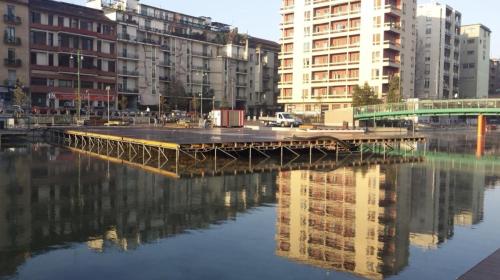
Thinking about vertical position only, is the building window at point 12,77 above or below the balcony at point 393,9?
below

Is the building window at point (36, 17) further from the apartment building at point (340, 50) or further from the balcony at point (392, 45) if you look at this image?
the balcony at point (392, 45)

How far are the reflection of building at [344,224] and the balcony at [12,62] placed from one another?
7431 centimetres

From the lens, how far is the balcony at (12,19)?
8799 cm

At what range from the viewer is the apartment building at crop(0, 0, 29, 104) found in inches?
3462

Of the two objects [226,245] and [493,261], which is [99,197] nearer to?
[226,245]

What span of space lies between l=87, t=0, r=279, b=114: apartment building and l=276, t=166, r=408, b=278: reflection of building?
281ft

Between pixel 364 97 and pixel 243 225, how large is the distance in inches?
3198

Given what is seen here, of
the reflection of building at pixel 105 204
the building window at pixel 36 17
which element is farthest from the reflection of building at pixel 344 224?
the building window at pixel 36 17

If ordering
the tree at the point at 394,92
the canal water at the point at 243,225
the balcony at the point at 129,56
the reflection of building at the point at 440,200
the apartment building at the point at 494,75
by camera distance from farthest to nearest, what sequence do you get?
1. the apartment building at the point at 494,75
2. the balcony at the point at 129,56
3. the tree at the point at 394,92
4. the reflection of building at the point at 440,200
5. the canal water at the point at 243,225

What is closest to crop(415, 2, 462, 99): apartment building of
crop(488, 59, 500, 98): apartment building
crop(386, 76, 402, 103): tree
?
crop(386, 76, 402, 103): tree

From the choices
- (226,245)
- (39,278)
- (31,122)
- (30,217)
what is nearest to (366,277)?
(226,245)

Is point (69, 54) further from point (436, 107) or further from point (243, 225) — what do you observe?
point (243, 225)

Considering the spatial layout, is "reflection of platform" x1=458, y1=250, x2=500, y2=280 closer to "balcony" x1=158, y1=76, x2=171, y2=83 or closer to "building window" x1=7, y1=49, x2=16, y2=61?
"building window" x1=7, y1=49, x2=16, y2=61

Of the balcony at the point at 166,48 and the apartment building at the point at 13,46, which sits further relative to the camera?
the balcony at the point at 166,48
